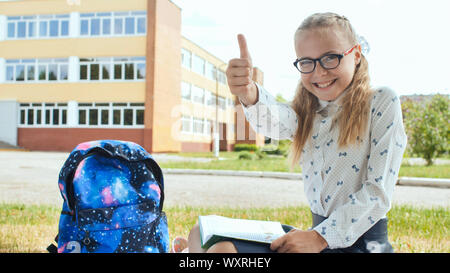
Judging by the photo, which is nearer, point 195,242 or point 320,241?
point 320,241

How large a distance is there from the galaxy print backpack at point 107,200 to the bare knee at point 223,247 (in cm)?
51

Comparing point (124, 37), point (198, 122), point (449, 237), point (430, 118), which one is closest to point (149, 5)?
point (124, 37)

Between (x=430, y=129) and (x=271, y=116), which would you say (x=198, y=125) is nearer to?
(x=430, y=129)

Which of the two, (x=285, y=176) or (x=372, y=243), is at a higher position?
(x=372, y=243)

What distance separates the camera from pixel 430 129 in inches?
354

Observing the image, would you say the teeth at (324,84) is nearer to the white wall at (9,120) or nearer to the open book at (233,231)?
the open book at (233,231)

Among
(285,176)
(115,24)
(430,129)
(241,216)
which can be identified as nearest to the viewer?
→ (241,216)

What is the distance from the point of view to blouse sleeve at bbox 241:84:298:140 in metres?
1.14

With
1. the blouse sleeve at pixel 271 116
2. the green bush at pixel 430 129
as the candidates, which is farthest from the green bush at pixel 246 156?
the blouse sleeve at pixel 271 116

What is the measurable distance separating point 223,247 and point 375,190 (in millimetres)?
381

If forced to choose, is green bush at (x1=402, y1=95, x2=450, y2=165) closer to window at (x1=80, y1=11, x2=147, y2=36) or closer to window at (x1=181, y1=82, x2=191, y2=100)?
window at (x1=181, y1=82, x2=191, y2=100)

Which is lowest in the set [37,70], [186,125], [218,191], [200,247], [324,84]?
[218,191]

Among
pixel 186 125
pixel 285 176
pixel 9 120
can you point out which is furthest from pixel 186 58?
pixel 285 176

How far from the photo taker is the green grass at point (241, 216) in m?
2.29
